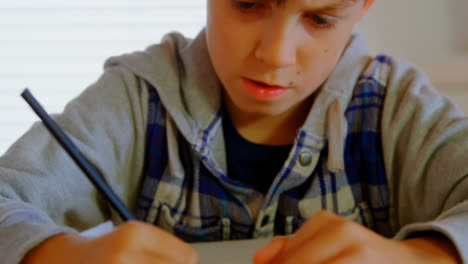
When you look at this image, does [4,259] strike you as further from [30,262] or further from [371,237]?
[371,237]

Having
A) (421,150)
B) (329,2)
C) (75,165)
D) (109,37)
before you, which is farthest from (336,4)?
(109,37)

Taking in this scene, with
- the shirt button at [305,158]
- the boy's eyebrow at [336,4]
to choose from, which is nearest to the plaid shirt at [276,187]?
the shirt button at [305,158]

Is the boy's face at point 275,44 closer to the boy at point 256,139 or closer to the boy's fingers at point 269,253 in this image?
the boy at point 256,139

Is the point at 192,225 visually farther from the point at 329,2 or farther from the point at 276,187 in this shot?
the point at 329,2

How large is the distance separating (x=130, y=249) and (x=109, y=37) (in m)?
0.61

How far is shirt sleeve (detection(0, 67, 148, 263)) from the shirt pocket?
4cm

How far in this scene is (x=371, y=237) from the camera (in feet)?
0.88

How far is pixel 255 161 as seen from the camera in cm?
45

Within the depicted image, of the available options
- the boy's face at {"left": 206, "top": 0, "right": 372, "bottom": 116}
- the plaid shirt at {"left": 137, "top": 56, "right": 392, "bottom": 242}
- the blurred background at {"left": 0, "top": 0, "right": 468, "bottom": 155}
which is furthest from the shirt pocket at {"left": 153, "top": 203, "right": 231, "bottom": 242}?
the blurred background at {"left": 0, "top": 0, "right": 468, "bottom": 155}

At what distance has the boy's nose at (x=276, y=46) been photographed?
32cm

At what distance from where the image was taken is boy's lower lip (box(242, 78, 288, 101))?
0.36 meters

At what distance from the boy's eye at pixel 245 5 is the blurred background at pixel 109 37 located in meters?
0.41

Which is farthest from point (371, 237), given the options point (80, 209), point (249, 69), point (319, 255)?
point (80, 209)

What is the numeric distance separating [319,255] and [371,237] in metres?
0.03
